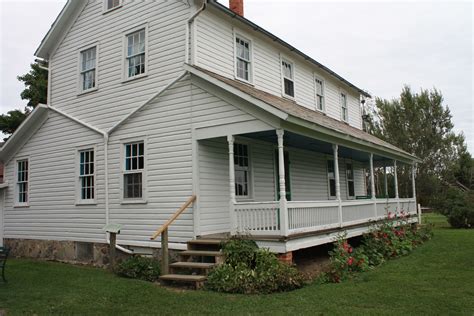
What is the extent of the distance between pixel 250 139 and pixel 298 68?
17.7ft

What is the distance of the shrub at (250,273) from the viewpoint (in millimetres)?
8219

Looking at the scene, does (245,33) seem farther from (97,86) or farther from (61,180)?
(61,180)

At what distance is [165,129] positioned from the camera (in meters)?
11.4

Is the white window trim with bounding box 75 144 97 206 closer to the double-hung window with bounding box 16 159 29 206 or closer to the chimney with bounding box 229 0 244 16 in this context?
the double-hung window with bounding box 16 159 29 206

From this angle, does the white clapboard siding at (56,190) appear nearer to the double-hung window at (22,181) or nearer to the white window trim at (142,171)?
the double-hung window at (22,181)

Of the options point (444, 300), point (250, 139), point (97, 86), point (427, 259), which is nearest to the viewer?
point (444, 300)

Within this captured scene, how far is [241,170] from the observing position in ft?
39.7

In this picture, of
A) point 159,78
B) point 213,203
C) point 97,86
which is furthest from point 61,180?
point 213,203

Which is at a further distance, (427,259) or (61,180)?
(61,180)

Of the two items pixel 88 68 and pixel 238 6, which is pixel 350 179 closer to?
pixel 238 6

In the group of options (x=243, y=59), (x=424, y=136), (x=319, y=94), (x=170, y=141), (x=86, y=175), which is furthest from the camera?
(x=424, y=136)

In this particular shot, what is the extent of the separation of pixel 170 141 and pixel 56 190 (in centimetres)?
555

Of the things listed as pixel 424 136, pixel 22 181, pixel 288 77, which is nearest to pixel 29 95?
pixel 22 181

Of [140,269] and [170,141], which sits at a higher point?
[170,141]
